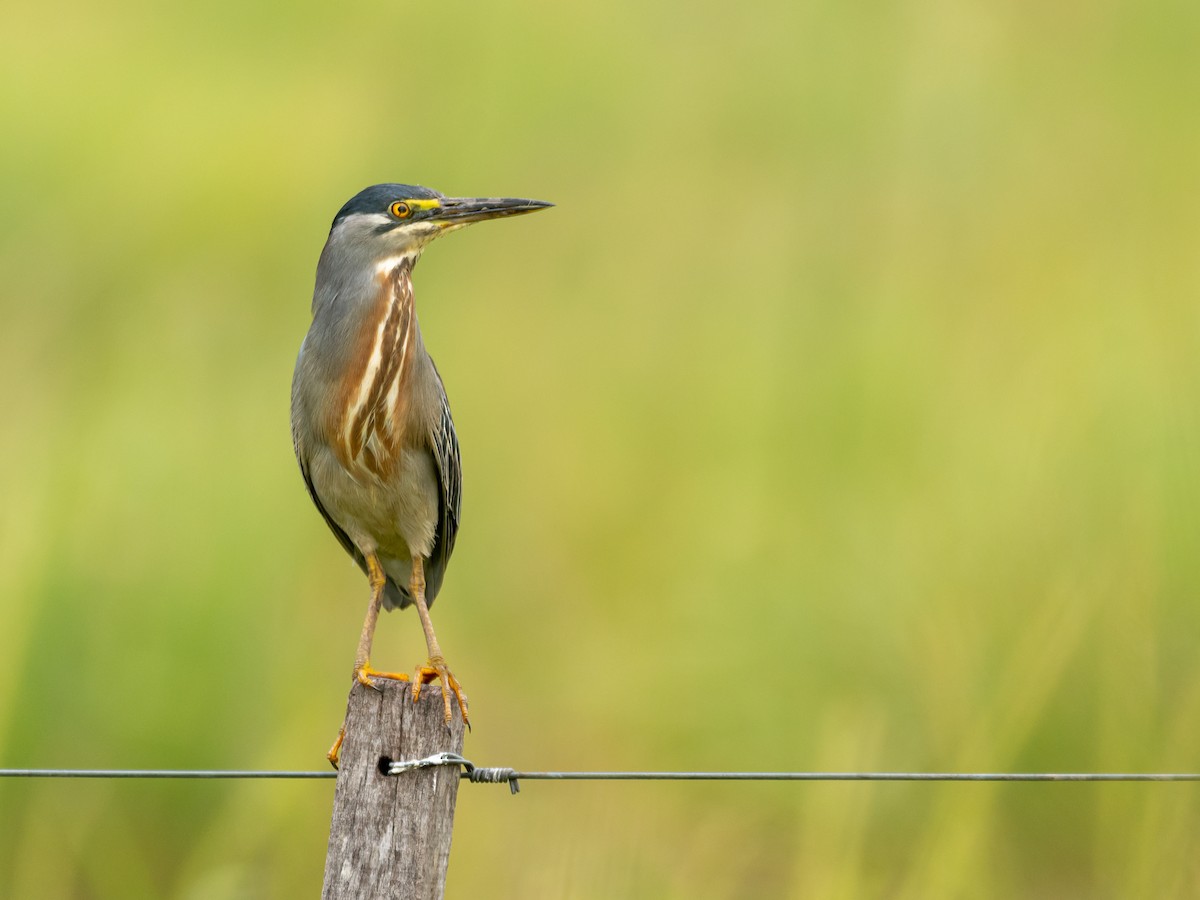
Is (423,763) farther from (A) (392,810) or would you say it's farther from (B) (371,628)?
(B) (371,628)

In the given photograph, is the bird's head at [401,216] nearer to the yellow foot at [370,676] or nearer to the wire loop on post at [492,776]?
the yellow foot at [370,676]

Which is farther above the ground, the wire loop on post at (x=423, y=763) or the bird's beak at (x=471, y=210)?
the bird's beak at (x=471, y=210)

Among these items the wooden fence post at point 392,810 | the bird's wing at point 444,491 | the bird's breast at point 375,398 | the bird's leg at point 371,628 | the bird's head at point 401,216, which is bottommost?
the wooden fence post at point 392,810

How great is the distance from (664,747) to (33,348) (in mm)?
2648

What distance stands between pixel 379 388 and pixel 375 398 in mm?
25

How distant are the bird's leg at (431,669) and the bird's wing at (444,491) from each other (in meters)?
0.06

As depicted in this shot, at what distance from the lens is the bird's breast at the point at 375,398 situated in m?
3.69

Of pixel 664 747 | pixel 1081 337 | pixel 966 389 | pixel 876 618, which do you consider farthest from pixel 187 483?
pixel 1081 337

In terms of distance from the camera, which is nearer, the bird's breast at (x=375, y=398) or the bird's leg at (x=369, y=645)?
the bird's leg at (x=369, y=645)

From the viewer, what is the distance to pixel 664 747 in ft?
19.1

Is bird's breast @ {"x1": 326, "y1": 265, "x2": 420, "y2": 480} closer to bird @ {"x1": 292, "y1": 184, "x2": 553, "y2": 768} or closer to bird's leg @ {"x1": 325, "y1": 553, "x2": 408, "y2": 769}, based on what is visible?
bird @ {"x1": 292, "y1": 184, "x2": 553, "y2": 768}

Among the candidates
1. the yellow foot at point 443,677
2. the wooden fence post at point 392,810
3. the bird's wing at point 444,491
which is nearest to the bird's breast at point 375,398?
the bird's wing at point 444,491

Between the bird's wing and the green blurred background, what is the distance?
766 millimetres

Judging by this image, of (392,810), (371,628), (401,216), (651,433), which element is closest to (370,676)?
(392,810)
